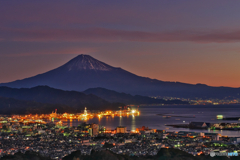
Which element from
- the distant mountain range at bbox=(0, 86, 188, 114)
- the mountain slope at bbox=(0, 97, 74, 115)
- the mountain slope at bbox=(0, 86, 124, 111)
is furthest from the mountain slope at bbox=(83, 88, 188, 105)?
the mountain slope at bbox=(0, 97, 74, 115)

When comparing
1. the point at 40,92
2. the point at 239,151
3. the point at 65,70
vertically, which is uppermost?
the point at 65,70

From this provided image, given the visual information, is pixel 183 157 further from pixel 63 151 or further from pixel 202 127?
pixel 202 127

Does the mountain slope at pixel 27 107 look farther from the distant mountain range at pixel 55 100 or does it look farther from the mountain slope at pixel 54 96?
the mountain slope at pixel 54 96

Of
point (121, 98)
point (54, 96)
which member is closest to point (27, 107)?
point (54, 96)

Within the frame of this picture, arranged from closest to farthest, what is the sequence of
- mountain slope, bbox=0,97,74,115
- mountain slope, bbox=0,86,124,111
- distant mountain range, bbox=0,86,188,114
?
mountain slope, bbox=0,97,74,115 < distant mountain range, bbox=0,86,188,114 < mountain slope, bbox=0,86,124,111

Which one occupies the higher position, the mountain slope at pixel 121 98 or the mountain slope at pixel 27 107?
the mountain slope at pixel 121 98

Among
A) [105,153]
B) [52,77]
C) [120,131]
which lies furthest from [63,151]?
[52,77]

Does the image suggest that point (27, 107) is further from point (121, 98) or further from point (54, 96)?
point (121, 98)

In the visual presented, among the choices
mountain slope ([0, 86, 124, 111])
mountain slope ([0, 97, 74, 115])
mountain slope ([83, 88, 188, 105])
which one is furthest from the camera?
mountain slope ([83, 88, 188, 105])

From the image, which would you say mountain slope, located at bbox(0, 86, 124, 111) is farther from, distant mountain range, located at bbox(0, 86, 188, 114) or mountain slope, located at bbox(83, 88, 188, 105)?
mountain slope, located at bbox(83, 88, 188, 105)

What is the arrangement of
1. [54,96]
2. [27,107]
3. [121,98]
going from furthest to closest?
1. [121,98]
2. [54,96]
3. [27,107]

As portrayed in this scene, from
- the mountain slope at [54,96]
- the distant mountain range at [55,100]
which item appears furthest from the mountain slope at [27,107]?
the mountain slope at [54,96]
